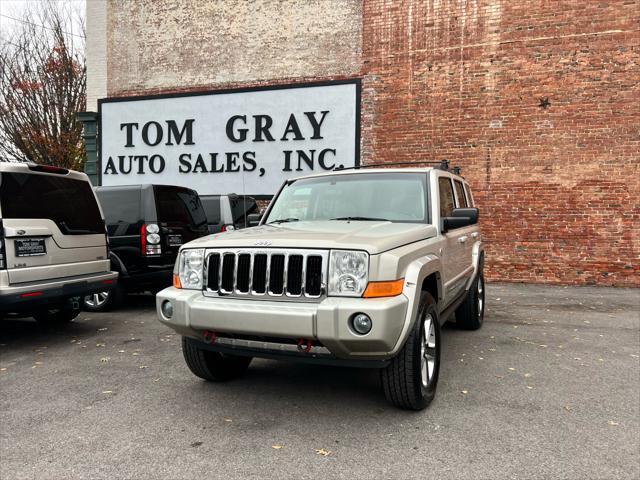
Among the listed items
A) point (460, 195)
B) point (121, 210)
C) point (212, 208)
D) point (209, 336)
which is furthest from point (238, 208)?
point (209, 336)

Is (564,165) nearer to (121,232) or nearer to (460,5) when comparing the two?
(460,5)

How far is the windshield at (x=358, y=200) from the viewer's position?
457cm

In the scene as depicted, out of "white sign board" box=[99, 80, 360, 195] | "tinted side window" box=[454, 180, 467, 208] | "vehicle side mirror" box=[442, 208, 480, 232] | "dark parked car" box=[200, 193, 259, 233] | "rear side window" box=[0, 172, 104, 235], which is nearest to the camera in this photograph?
"vehicle side mirror" box=[442, 208, 480, 232]

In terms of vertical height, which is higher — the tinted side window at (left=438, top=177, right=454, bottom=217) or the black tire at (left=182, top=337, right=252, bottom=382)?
the tinted side window at (left=438, top=177, right=454, bottom=217)

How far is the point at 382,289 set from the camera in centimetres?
337

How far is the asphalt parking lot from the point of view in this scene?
303 centimetres

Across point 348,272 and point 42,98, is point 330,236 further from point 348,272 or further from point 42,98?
point 42,98

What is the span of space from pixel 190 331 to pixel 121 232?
14.2ft

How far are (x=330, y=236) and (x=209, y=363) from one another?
5.15ft

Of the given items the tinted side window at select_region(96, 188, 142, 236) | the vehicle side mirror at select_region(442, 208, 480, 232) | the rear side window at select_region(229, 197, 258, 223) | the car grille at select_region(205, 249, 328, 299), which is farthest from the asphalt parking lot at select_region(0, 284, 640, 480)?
the rear side window at select_region(229, 197, 258, 223)

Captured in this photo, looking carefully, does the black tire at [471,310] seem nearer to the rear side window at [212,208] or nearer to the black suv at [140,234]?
the black suv at [140,234]

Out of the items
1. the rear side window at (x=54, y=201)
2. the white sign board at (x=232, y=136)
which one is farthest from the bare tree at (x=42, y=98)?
the rear side window at (x=54, y=201)

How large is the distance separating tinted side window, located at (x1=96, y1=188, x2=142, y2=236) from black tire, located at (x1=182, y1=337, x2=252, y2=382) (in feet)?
11.8

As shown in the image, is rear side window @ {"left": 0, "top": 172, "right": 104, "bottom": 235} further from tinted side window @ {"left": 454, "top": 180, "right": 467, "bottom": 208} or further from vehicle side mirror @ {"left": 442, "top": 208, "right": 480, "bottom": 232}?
tinted side window @ {"left": 454, "top": 180, "right": 467, "bottom": 208}
